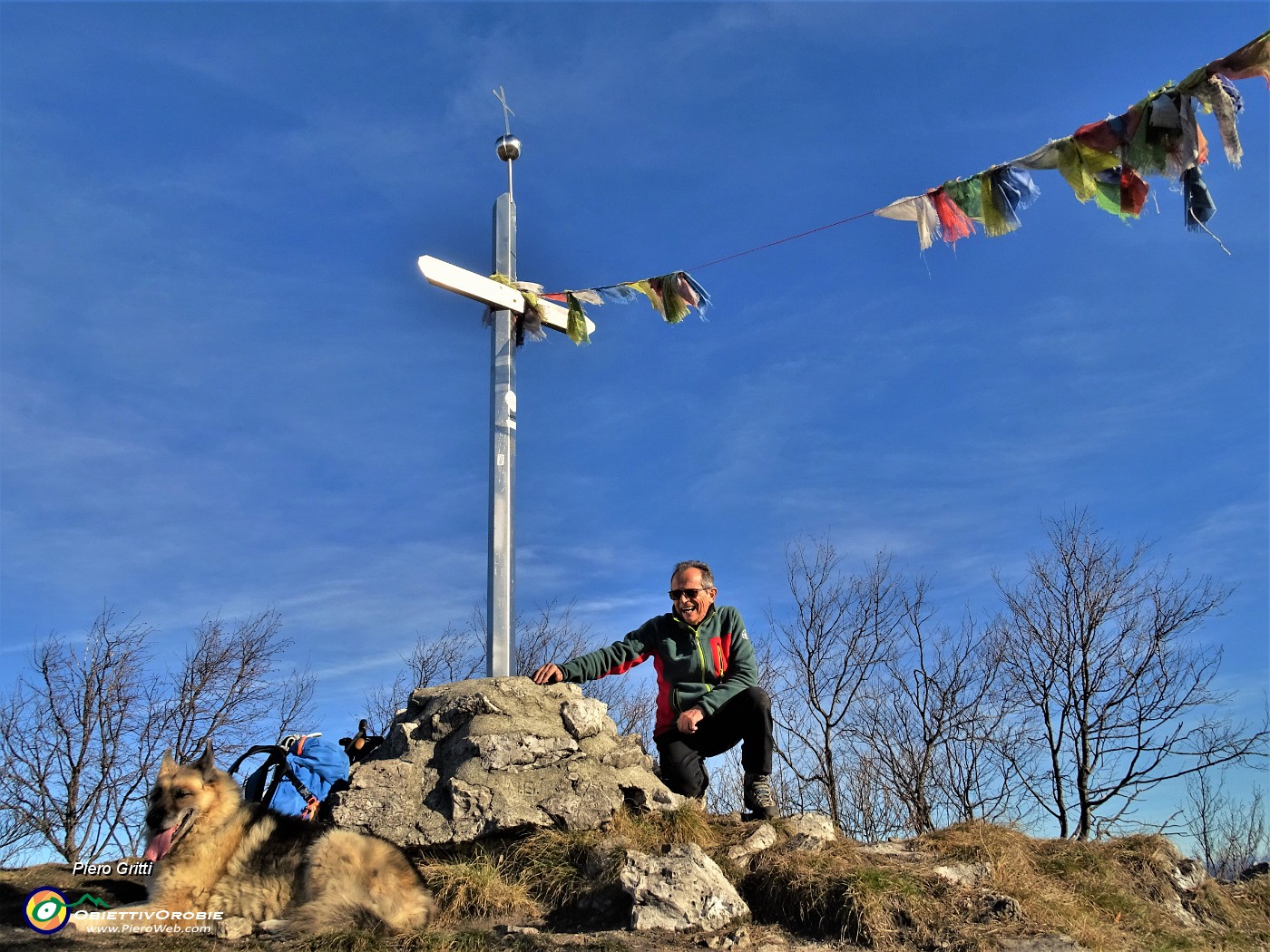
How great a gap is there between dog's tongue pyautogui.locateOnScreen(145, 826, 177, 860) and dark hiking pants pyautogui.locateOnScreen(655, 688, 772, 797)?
3146mm

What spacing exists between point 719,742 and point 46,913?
13.5 ft

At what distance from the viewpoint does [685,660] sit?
22.4ft

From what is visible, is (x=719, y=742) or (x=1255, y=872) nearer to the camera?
(x=719, y=742)

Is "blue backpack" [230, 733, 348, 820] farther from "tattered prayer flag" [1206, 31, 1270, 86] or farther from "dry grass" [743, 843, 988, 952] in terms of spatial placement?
"tattered prayer flag" [1206, 31, 1270, 86]

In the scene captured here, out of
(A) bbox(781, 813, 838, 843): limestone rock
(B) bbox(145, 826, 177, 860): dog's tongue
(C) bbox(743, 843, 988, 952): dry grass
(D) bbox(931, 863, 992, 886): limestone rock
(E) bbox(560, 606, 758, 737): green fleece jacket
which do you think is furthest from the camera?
(E) bbox(560, 606, 758, 737): green fleece jacket

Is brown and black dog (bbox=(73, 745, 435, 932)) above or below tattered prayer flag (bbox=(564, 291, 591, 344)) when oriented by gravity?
below

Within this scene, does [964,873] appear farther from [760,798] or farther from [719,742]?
[719,742]

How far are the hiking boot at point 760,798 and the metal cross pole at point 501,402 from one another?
2.40 metres

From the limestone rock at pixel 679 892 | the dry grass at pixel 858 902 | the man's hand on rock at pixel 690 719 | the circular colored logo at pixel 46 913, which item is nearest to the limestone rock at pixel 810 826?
the dry grass at pixel 858 902

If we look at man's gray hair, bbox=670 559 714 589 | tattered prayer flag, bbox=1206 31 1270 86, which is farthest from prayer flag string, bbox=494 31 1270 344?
man's gray hair, bbox=670 559 714 589

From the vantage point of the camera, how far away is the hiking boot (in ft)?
21.2

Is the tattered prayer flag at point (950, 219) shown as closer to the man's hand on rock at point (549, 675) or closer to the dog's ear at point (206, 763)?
the man's hand on rock at point (549, 675)

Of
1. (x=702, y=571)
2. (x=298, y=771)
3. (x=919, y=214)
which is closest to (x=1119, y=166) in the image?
(x=919, y=214)

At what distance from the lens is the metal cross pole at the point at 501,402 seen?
8.24 meters
